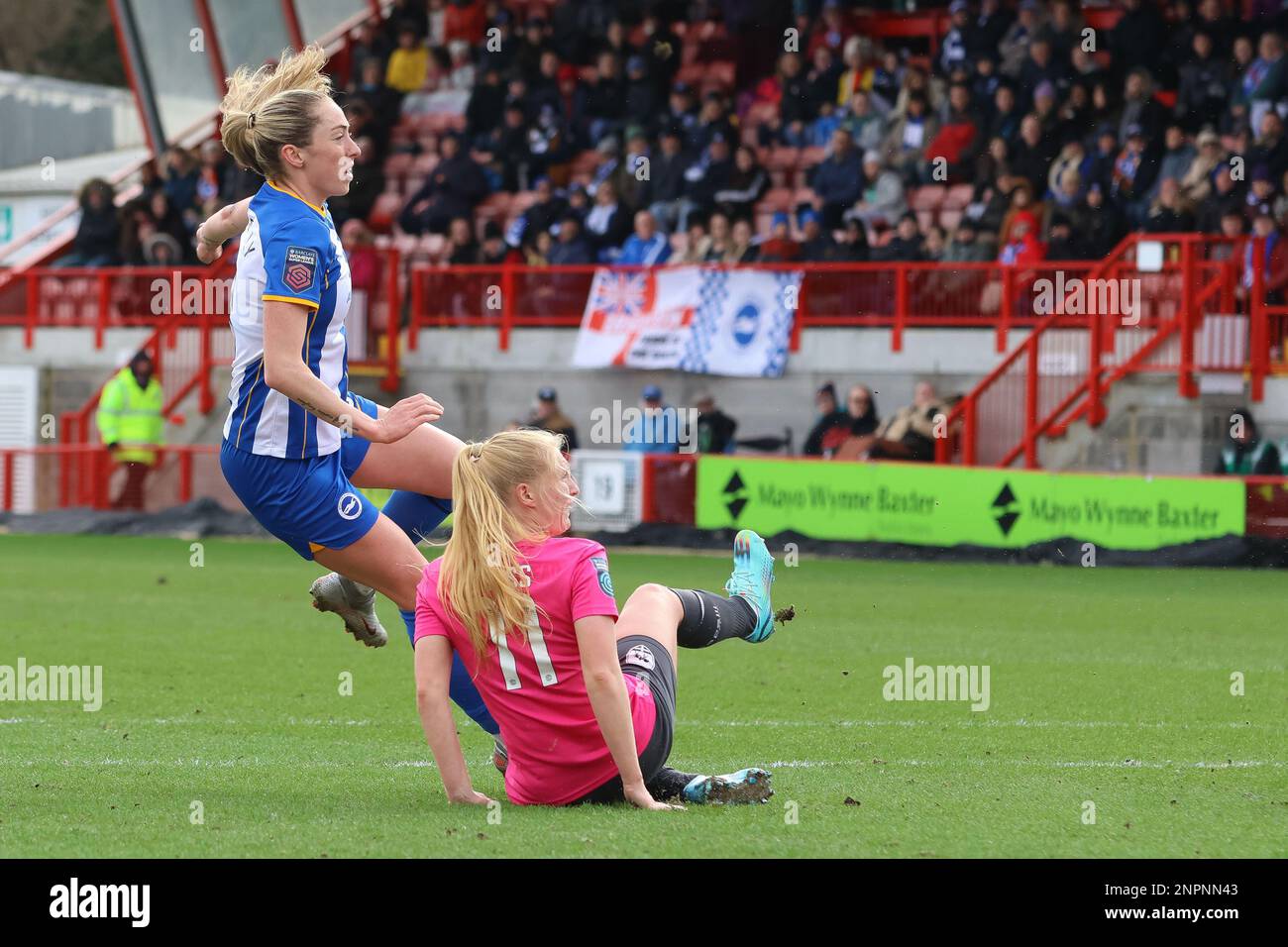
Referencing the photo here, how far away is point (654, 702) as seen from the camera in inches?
219

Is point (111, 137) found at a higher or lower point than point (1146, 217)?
higher

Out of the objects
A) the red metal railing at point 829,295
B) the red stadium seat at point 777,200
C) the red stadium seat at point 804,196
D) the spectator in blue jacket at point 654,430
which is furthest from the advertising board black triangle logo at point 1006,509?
the red stadium seat at point 777,200

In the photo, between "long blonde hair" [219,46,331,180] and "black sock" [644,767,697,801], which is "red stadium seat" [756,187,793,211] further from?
"black sock" [644,767,697,801]

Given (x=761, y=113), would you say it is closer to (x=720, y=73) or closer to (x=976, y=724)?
(x=720, y=73)

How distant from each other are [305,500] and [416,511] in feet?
1.70

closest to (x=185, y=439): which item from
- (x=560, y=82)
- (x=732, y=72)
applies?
(x=560, y=82)

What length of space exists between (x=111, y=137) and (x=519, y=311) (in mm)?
11165

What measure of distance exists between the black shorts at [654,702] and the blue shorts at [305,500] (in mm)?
1028

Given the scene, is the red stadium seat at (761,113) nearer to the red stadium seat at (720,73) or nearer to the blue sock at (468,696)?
the red stadium seat at (720,73)

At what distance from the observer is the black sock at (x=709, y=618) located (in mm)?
5941

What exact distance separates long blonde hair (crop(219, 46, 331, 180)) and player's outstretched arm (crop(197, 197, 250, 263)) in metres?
0.30

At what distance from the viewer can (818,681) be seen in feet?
31.0

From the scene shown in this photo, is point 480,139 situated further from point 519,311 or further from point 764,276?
point 764,276

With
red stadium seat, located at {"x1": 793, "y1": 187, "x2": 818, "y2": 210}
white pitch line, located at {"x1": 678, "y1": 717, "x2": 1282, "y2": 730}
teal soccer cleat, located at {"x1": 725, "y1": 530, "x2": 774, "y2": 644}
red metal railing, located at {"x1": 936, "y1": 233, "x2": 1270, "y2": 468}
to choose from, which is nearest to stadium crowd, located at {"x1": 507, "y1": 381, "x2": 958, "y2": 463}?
red metal railing, located at {"x1": 936, "y1": 233, "x2": 1270, "y2": 468}
